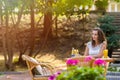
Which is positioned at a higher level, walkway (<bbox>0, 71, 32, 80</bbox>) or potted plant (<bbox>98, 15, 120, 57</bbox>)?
potted plant (<bbox>98, 15, 120, 57</bbox>)

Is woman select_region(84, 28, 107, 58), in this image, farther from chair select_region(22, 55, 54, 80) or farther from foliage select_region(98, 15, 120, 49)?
foliage select_region(98, 15, 120, 49)

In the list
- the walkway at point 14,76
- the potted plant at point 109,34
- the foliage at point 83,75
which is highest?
the foliage at point 83,75

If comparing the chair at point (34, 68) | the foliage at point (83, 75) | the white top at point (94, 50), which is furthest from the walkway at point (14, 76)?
the foliage at point (83, 75)

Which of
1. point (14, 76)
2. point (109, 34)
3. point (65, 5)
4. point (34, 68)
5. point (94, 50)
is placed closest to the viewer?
point (34, 68)

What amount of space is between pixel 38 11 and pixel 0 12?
4.97ft

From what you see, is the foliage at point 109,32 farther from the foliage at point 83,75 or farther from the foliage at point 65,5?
the foliage at point 83,75

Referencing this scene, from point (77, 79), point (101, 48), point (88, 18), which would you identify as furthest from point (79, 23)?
point (77, 79)

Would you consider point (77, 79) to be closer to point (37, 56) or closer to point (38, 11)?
point (38, 11)

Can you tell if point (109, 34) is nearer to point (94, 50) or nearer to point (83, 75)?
point (94, 50)

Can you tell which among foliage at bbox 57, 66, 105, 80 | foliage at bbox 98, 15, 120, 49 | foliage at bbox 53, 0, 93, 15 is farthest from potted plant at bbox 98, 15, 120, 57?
foliage at bbox 57, 66, 105, 80

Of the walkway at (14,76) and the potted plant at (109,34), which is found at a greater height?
the potted plant at (109,34)

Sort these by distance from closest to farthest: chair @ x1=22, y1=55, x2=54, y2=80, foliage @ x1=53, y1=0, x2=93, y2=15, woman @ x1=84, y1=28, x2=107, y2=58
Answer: chair @ x1=22, y1=55, x2=54, y2=80, woman @ x1=84, y1=28, x2=107, y2=58, foliage @ x1=53, y1=0, x2=93, y2=15

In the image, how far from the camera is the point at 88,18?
56.7ft

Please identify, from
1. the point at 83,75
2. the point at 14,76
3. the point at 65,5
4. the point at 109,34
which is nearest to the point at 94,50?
the point at 83,75
